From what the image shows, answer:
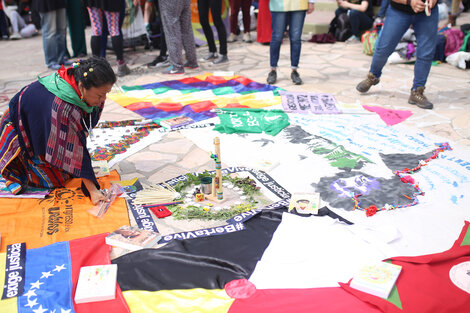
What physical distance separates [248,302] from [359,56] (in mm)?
5439

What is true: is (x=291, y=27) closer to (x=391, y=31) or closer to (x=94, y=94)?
(x=391, y=31)

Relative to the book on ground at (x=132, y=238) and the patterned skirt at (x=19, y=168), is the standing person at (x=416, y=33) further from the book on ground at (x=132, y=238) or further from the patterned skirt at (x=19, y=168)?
the patterned skirt at (x=19, y=168)

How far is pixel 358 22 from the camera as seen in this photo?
297 inches

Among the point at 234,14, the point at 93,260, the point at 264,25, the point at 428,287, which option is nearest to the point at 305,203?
the point at 428,287

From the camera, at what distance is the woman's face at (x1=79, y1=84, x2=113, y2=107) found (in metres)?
2.53

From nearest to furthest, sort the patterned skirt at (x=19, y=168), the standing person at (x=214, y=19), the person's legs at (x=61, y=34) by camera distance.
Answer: the patterned skirt at (x=19, y=168) < the standing person at (x=214, y=19) < the person's legs at (x=61, y=34)

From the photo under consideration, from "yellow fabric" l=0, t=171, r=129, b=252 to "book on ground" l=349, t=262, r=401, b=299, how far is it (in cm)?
138

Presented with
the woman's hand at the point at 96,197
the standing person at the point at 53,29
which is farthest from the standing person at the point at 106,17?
the woman's hand at the point at 96,197

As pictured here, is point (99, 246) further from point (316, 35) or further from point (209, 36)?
point (316, 35)

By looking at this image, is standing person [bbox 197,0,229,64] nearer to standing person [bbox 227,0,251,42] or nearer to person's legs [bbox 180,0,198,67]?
person's legs [bbox 180,0,198,67]

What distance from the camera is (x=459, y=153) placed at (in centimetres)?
335

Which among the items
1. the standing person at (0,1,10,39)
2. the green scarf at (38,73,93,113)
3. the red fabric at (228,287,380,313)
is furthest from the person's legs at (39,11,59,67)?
the red fabric at (228,287,380,313)

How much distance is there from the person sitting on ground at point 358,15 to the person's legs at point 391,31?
3155 millimetres

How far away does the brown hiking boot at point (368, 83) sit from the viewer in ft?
15.4
